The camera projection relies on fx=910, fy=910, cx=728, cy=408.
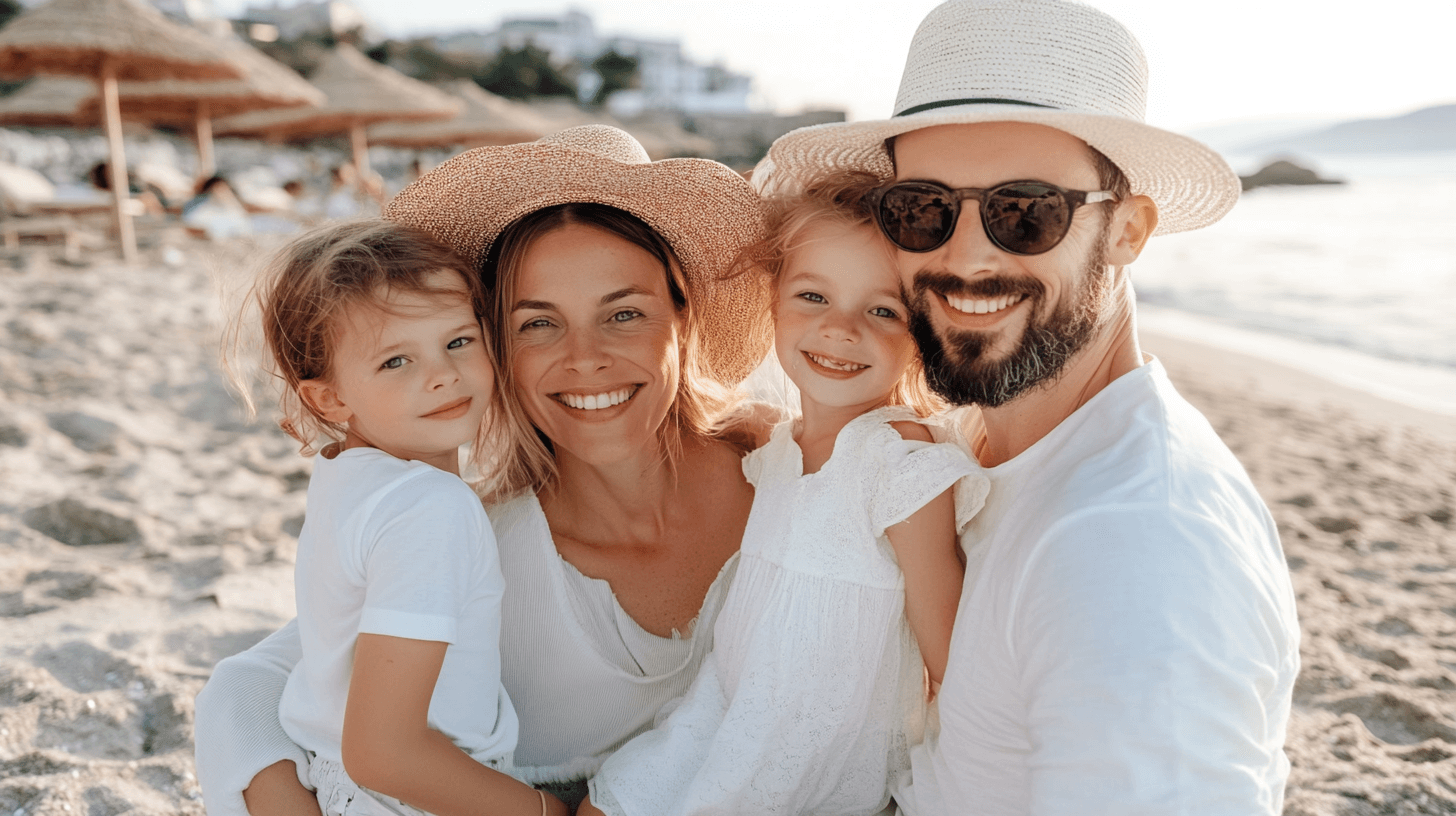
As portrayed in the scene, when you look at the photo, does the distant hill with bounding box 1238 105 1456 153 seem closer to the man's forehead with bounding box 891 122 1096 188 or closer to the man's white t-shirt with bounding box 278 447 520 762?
the man's forehead with bounding box 891 122 1096 188

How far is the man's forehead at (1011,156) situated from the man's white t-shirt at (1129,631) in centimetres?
40

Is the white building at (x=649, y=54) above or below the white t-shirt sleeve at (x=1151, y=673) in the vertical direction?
below

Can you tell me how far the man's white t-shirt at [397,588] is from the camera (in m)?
1.62

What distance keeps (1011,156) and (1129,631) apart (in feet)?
2.89

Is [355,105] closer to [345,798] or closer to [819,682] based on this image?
[345,798]

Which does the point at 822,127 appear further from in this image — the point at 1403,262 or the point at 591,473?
the point at 1403,262

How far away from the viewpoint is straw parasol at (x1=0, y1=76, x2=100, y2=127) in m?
14.8

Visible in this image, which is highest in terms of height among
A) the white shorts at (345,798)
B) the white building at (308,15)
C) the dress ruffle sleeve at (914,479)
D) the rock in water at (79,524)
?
the dress ruffle sleeve at (914,479)

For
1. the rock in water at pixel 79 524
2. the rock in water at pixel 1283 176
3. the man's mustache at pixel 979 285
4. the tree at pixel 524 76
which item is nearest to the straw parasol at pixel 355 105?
the rock in water at pixel 79 524

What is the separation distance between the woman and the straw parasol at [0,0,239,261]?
920 centimetres

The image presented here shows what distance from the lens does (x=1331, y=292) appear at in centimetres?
1465

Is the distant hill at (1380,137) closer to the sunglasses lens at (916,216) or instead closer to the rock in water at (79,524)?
the sunglasses lens at (916,216)

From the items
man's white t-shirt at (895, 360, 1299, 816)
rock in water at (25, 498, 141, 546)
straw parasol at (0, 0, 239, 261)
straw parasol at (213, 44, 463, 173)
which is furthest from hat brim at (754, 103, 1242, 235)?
straw parasol at (213, 44, 463, 173)

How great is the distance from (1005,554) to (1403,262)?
20.1 metres
